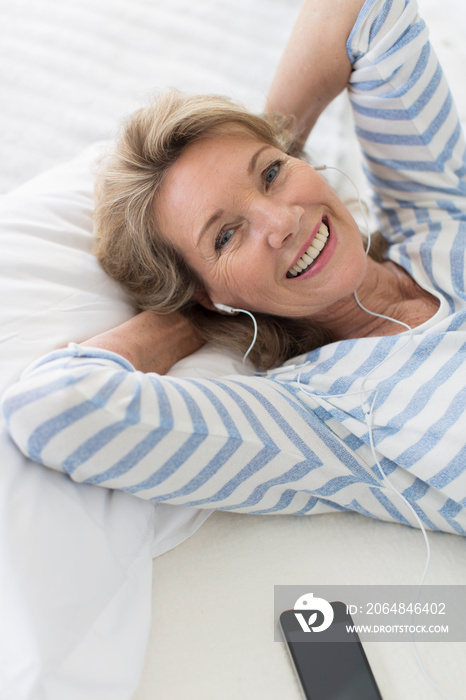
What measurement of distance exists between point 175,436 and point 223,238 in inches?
15.6

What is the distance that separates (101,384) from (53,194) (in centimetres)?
61

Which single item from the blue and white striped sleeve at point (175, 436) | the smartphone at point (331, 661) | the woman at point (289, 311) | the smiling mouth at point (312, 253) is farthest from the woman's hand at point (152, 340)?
the smartphone at point (331, 661)

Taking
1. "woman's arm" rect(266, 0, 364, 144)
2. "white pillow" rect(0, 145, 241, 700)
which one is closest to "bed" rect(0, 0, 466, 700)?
"white pillow" rect(0, 145, 241, 700)

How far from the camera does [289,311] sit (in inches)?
43.9

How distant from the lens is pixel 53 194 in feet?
4.09

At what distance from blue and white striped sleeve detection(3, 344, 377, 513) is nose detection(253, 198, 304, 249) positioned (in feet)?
0.82

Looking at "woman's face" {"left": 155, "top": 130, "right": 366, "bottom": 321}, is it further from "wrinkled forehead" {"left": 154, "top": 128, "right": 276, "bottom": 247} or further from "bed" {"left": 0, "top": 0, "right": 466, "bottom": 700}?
"bed" {"left": 0, "top": 0, "right": 466, "bottom": 700}

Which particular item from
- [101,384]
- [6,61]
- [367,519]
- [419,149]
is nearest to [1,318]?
[101,384]

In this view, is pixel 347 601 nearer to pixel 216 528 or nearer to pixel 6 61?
pixel 216 528

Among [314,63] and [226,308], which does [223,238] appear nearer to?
[226,308]

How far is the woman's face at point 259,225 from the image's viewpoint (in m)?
1.01

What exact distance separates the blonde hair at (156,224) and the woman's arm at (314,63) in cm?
9

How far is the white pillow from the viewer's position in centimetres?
75

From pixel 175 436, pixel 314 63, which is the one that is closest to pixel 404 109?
pixel 314 63
